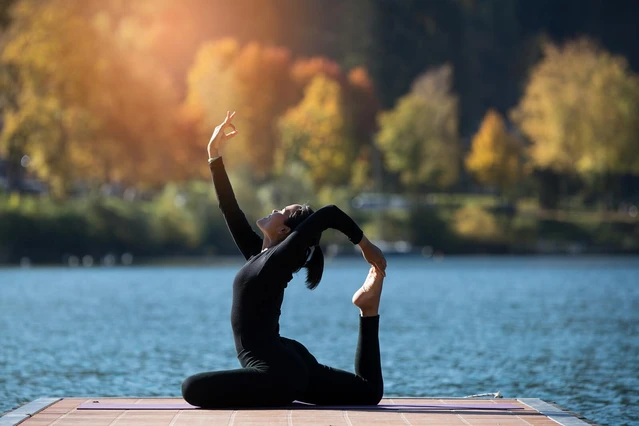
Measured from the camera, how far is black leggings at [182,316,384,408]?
10461 mm

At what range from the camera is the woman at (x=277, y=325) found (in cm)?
1029

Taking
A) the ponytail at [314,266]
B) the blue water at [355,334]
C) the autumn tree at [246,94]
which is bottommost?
the blue water at [355,334]

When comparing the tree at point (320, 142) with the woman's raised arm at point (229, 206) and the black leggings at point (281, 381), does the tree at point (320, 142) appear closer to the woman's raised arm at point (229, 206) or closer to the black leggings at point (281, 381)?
the woman's raised arm at point (229, 206)

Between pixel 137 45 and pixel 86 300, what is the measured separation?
4264 centimetres

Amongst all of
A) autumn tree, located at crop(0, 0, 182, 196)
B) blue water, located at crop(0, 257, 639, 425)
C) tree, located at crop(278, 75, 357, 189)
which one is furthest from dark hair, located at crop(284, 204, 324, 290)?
tree, located at crop(278, 75, 357, 189)

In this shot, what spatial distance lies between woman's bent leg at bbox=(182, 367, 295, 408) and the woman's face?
0.98 meters

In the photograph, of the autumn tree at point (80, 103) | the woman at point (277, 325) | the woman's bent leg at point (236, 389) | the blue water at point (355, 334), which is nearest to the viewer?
the woman at point (277, 325)

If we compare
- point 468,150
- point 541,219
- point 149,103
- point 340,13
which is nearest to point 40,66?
point 149,103

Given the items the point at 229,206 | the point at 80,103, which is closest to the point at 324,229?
the point at 229,206

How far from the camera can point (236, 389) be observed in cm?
1049

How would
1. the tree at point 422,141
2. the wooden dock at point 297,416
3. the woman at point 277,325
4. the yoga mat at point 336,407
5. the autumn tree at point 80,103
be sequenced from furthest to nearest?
the tree at point 422,141 → the autumn tree at point 80,103 → the yoga mat at point 336,407 → the woman at point 277,325 → the wooden dock at point 297,416

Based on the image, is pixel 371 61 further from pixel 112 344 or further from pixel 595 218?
pixel 112 344

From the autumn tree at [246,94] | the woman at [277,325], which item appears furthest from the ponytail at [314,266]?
the autumn tree at [246,94]

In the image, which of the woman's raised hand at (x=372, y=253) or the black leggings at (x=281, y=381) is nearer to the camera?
the woman's raised hand at (x=372, y=253)
